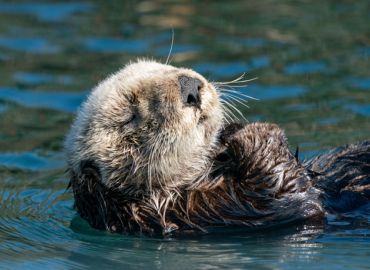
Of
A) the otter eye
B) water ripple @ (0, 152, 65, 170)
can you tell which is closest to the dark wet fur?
the otter eye

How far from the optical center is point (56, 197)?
6.65 metres

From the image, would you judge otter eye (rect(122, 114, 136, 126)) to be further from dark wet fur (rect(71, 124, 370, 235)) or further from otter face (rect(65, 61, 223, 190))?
dark wet fur (rect(71, 124, 370, 235))

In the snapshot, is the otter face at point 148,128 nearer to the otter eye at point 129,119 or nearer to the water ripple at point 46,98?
the otter eye at point 129,119

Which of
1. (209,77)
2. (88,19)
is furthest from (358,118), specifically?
(88,19)

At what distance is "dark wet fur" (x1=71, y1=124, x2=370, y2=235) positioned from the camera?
545 centimetres

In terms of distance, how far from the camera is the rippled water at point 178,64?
17.3 ft

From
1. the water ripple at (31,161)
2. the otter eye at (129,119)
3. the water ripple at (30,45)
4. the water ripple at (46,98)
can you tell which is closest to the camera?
the otter eye at (129,119)

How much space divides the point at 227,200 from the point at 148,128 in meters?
0.67

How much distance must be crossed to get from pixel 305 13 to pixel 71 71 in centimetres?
320

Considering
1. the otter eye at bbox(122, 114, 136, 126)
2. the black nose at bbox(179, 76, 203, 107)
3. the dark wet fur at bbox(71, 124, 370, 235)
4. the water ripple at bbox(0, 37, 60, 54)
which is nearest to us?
the black nose at bbox(179, 76, 203, 107)

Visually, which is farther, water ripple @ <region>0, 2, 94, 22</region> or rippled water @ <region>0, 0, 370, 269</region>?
water ripple @ <region>0, 2, 94, 22</region>

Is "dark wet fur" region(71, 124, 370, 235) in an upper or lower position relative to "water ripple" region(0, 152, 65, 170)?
lower

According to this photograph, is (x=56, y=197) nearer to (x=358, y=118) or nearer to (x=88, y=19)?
(x=358, y=118)

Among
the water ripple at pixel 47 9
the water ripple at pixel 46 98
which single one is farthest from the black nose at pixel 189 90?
the water ripple at pixel 47 9
